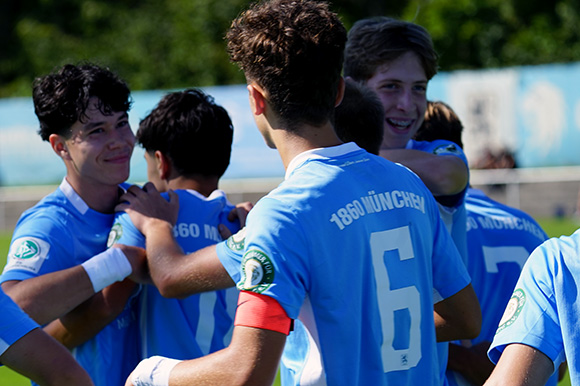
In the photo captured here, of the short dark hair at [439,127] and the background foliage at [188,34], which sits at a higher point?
the short dark hair at [439,127]

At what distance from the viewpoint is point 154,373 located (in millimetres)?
2303

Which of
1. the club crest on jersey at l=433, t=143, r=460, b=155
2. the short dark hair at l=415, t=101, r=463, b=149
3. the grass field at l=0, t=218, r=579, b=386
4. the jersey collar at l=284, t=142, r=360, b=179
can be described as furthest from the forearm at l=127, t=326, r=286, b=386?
the grass field at l=0, t=218, r=579, b=386

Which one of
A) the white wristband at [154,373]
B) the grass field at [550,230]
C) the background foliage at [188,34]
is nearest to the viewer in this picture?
the white wristband at [154,373]

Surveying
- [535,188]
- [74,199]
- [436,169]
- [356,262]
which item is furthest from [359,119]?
[535,188]

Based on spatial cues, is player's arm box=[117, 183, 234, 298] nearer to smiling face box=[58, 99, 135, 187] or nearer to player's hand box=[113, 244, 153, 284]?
player's hand box=[113, 244, 153, 284]

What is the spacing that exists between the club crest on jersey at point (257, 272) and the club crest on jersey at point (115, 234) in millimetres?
1325

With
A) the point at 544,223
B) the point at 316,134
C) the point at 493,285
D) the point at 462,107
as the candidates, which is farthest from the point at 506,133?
the point at 316,134

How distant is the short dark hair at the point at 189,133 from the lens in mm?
3615

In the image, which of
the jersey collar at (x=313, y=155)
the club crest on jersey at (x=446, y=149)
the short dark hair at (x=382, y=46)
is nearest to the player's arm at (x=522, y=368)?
A: the jersey collar at (x=313, y=155)

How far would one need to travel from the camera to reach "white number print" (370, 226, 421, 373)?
2.39 metres

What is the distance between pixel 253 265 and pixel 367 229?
0.38m

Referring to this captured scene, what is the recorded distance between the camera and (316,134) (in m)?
2.46

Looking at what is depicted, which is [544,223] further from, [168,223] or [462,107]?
[168,223]

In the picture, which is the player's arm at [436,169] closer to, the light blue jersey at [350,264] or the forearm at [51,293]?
the light blue jersey at [350,264]
